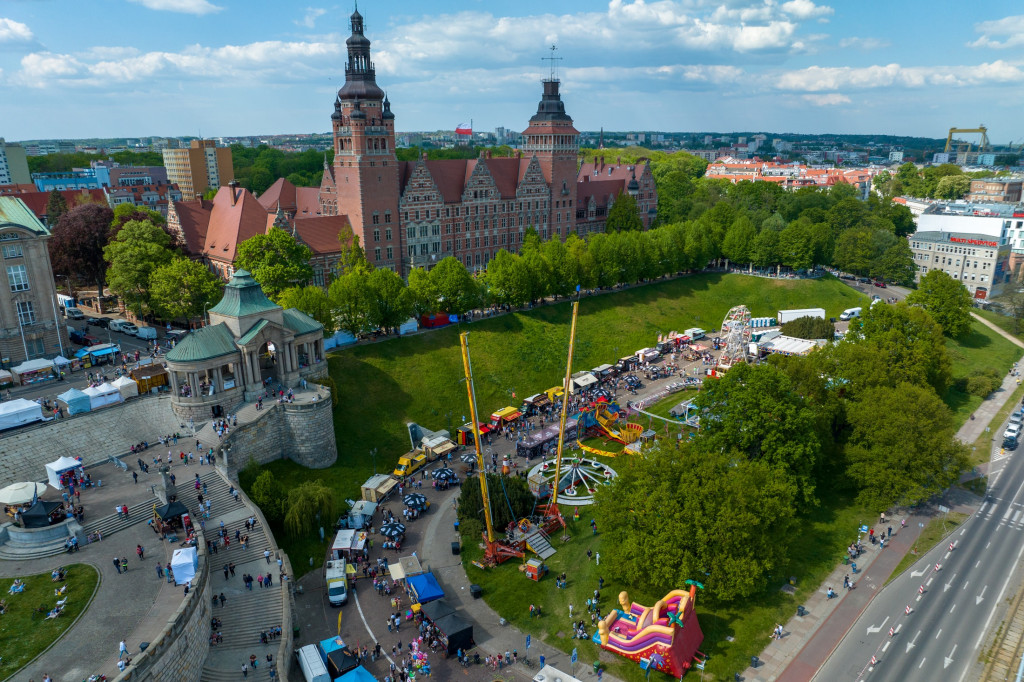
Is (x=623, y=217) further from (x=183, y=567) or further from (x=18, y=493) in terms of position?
(x=18, y=493)

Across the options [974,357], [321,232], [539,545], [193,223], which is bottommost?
[539,545]

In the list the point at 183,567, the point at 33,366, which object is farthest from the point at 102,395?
the point at 183,567

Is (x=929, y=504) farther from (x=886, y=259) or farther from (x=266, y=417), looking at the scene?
(x=886, y=259)

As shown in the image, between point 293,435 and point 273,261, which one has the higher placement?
point 273,261

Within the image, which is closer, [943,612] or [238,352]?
[943,612]

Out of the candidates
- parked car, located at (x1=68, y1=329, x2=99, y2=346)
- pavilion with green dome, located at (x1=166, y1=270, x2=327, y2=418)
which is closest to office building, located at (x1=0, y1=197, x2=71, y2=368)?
parked car, located at (x1=68, y1=329, x2=99, y2=346)

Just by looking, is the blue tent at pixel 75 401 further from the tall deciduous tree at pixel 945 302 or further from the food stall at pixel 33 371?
the tall deciduous tree at pixel 945 302
